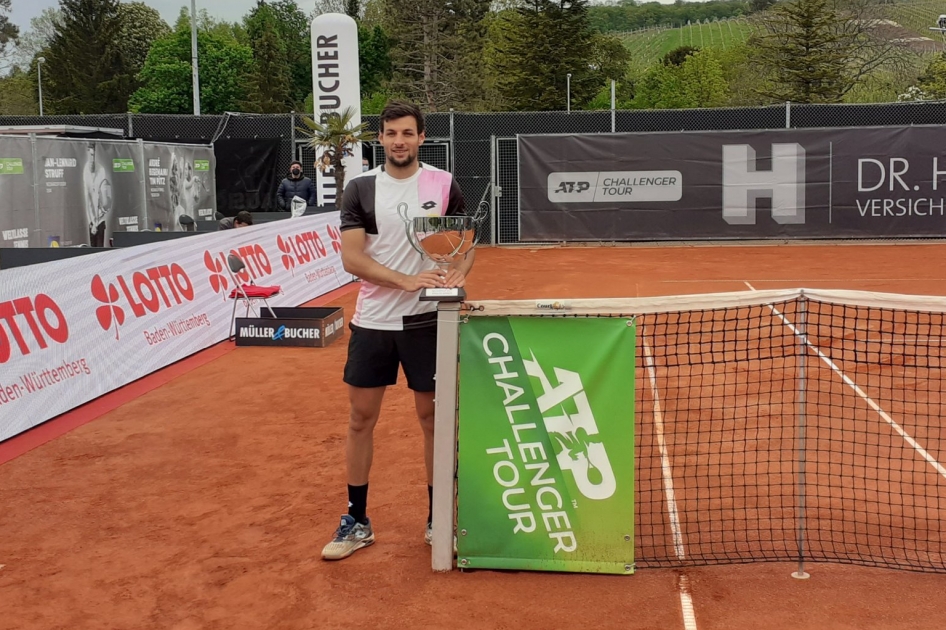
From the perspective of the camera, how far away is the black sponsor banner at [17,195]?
1580 cm

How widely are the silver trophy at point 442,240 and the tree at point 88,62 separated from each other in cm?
7302

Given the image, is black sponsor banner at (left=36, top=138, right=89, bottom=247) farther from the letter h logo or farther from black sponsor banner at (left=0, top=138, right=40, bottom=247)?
the letter h logo

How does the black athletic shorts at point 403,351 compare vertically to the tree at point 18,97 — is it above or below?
below

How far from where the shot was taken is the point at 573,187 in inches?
907

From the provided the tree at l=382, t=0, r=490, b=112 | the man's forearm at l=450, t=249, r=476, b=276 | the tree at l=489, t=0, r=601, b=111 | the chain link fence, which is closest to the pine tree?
the tree at l=489, t=0, r=601, b=111

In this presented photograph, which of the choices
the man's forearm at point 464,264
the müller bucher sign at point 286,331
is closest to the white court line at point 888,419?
the man's forearm at point 464,264

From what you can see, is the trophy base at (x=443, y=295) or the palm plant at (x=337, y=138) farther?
the palm plant at (x=337, y=138)

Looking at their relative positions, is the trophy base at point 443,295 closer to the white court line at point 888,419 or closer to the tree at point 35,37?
the white court line at point 888,419

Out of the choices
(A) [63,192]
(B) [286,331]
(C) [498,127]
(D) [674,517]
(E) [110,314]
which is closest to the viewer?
(D) [674,517]

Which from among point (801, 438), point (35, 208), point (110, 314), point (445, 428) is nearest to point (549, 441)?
point (445, 428)

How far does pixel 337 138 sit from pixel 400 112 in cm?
1652

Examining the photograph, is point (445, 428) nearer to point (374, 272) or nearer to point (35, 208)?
point (374, 272)

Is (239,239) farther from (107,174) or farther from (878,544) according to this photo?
(878,544)

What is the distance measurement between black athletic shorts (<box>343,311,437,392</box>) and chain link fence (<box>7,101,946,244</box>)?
18849mm
